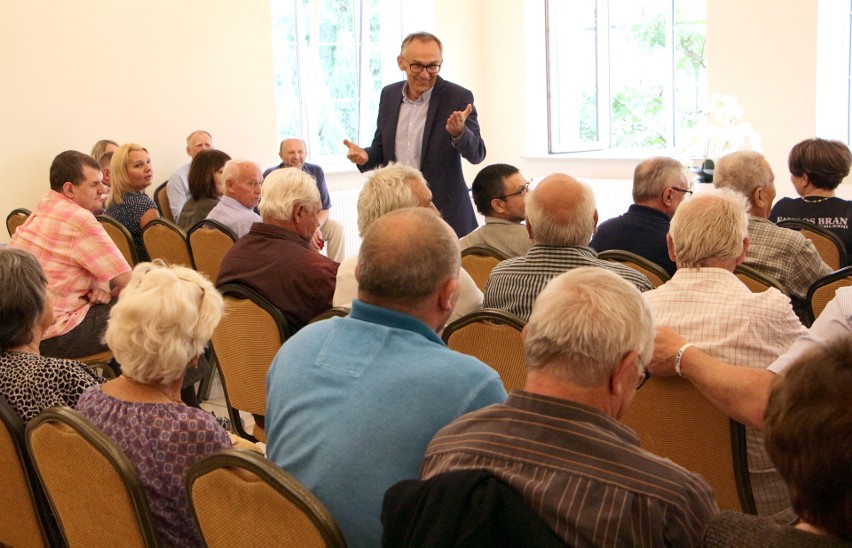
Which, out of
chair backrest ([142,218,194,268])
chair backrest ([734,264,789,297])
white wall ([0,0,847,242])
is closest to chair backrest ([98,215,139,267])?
chair backrest ([142,218,194,268])

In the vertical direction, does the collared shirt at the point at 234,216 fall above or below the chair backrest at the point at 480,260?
above

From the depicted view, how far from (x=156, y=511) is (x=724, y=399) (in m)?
1.26

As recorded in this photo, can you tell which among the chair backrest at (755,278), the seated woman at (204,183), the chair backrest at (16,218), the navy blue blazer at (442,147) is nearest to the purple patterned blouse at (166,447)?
the chair backrest at (755,278)

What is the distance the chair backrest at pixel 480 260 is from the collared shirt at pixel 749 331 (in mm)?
1472

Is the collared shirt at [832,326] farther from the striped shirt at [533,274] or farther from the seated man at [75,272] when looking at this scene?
the seated man at [75,272]

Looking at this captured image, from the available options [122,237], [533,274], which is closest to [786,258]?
[533,274]

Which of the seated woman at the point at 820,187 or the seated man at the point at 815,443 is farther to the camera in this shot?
the seated woman at the point at 820,187

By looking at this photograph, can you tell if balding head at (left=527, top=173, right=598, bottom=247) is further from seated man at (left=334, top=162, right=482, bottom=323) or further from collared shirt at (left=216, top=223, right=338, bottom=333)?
collared shirt at (left=216, top=223, right=338, bottom=333)

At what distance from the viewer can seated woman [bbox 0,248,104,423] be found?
241cm

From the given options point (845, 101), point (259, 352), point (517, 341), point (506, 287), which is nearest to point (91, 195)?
point (259, 352)

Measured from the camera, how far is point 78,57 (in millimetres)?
7176

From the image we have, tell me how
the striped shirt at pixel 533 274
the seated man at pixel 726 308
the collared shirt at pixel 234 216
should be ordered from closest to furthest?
the seated man at pixel 726 308 < the striped shirt at pixel 533 274 < the collared shirt at pixel 234 216

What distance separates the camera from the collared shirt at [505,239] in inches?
165

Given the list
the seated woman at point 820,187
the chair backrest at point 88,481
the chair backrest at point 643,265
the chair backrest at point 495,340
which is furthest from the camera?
the seated woman at point 820,187
